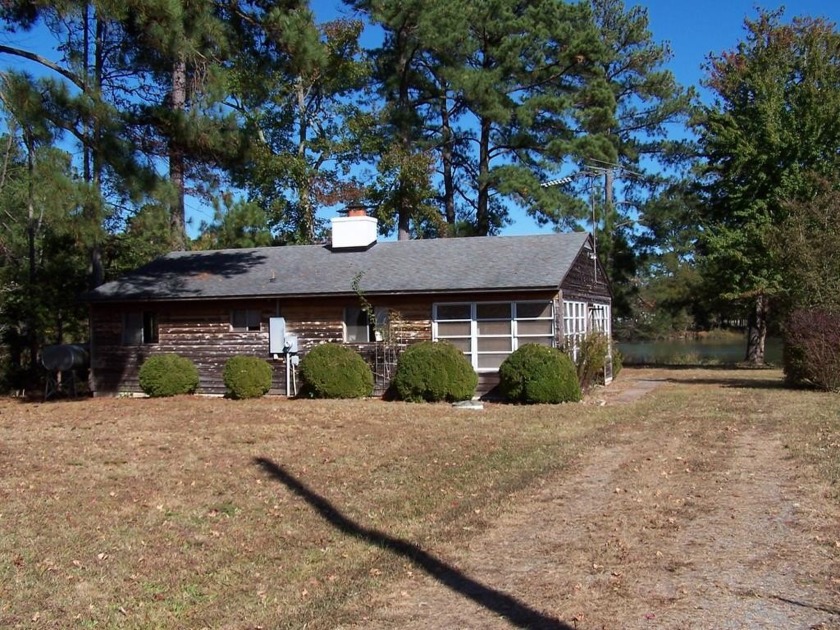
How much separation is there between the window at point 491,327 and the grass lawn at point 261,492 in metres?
2.40

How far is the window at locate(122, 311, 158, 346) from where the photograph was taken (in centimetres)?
2119

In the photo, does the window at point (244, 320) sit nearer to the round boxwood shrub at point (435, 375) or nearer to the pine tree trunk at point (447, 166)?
the round boxwood shrub at point (435, 375)

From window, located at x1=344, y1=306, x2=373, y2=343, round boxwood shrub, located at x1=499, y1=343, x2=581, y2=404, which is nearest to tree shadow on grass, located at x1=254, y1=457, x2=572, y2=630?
round boxwood shrub, located at x1=499, y1=343, x2=581, y2=404

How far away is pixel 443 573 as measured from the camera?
6020 millimetres

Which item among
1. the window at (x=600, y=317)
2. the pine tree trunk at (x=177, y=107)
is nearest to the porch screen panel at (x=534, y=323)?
the window at (x=600, y=317)

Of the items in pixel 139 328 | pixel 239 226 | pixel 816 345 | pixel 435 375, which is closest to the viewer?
pixel 435 375

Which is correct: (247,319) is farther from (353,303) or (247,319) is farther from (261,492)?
(261,492)

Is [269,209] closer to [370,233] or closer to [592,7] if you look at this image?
[370,233]

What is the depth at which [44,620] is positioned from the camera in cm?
519

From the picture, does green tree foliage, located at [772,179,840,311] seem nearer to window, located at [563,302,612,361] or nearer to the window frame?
window, located at [563,302,612,361]

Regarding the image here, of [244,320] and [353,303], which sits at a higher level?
[353,303]

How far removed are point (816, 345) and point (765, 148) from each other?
12.0 meters

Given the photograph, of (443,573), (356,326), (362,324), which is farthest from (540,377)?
(443,573)

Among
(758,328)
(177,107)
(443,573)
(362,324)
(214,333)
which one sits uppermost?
(177,107)
